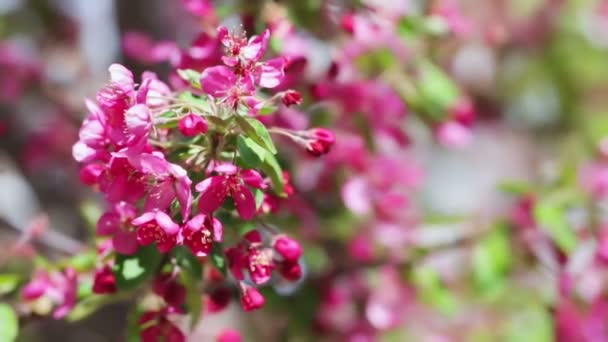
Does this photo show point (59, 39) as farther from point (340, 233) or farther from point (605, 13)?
point (605, 13)

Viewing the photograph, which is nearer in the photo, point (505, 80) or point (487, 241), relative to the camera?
point (487, 241)

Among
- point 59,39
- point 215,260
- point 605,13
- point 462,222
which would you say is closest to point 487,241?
point 462,222

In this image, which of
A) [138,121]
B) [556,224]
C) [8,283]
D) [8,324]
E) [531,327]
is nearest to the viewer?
[138,121]

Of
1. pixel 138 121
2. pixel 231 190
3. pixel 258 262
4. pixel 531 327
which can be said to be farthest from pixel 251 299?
pixel 531 327

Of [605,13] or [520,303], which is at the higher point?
[605,13]

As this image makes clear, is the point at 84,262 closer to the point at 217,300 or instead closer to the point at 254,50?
the point at 217,300

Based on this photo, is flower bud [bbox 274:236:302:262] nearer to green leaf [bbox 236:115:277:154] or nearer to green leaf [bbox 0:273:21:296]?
green leaf [bbox 236:115:277:154]

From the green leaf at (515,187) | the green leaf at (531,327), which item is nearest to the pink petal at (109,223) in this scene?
the green leaf at (515,187)

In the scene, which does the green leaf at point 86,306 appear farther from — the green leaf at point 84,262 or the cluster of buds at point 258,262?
the cluster of buds at point 258,262
